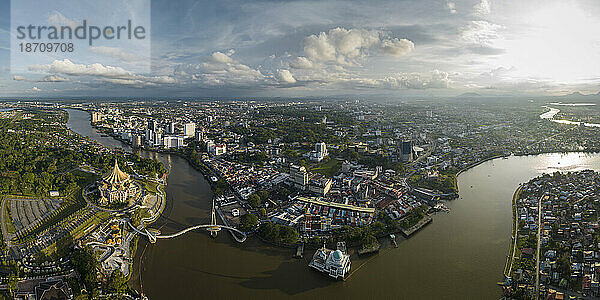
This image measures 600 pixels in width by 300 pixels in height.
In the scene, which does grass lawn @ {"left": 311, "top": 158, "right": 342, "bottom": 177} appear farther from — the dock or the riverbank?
the riverbank

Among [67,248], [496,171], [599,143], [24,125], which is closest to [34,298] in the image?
[67,248]

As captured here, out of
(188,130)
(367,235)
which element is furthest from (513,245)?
(188,130)

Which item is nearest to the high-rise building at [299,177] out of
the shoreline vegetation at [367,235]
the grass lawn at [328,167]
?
the grass lawn at [328,167]

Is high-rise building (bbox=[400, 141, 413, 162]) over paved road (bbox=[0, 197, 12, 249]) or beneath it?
over

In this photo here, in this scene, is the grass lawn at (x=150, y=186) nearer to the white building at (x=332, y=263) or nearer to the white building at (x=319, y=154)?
the white building at (x=332, y=263)

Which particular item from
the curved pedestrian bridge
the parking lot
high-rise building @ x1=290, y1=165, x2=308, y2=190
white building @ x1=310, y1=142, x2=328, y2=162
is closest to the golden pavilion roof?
the parking lot

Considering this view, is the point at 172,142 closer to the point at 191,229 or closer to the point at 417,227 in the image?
the point at 191,229

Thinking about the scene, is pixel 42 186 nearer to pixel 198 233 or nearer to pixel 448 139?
pixel 198 233
